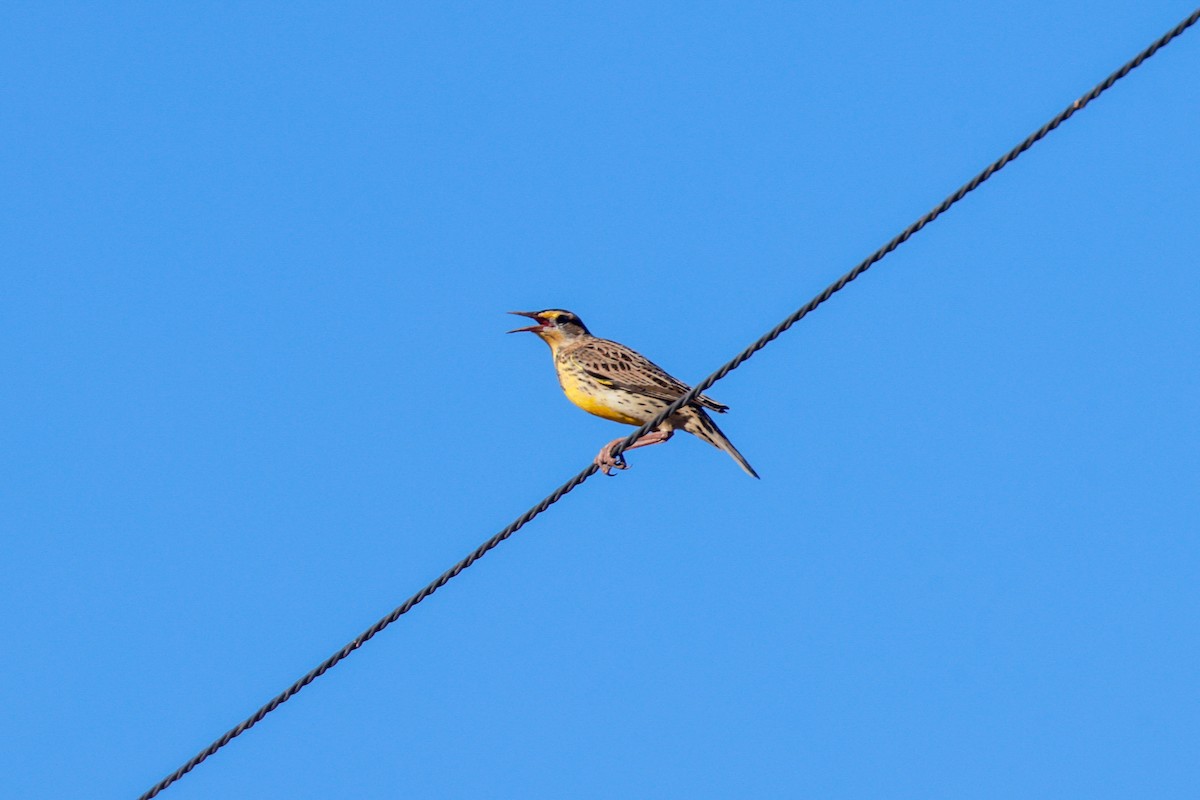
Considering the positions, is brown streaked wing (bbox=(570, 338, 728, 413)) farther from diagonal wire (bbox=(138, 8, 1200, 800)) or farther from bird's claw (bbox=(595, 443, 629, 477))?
diagonal wire (bbox=(138, 8, 1200, 800))

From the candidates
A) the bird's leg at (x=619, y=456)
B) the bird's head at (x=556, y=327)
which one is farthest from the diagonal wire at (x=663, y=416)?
the bird's head at (x=556, y=327)

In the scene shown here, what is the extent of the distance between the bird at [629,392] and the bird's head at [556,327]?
1.81 feet

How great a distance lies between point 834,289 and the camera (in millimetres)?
9203

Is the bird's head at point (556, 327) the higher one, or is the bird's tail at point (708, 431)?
the bird's head at point (556, 327)

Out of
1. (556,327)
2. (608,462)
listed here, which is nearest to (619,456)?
(608,462)

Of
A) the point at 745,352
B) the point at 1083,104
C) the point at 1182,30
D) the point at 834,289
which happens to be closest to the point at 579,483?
the point at 745,352

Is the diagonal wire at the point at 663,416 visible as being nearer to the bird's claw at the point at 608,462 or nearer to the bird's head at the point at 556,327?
the bird's claw at the point at 608,462

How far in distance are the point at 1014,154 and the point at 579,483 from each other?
3.47m

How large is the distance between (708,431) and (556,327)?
108 inches

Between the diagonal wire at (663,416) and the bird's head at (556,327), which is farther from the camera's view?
the bird's head at (556,327)

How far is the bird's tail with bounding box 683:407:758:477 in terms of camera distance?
1602 cm

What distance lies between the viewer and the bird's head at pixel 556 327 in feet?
59.7

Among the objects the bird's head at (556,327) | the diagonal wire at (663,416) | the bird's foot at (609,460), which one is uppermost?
the bird's head at (556,327)

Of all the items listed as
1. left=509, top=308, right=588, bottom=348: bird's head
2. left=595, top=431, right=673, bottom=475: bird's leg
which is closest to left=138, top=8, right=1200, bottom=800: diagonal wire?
left=595, top=431, right=673, bottom=475: bird's leg
